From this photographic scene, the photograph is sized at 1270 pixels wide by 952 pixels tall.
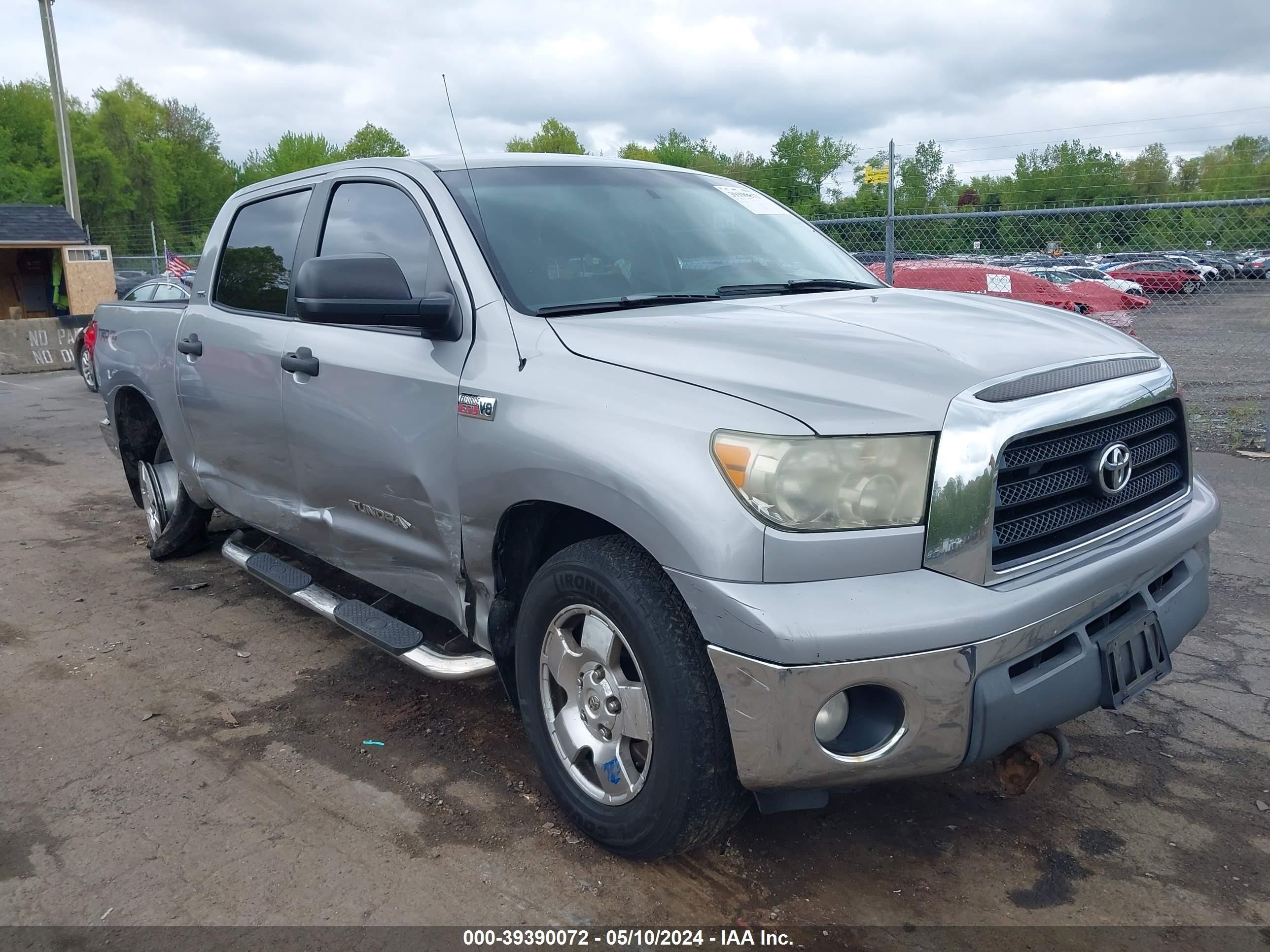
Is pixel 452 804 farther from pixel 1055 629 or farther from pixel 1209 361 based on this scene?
pixel 1209 361

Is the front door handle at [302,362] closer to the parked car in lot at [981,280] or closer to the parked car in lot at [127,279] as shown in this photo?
the parked car in lot at [981,280]

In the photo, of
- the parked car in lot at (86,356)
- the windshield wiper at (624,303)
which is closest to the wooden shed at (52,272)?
the parked car in lot at (86,356)

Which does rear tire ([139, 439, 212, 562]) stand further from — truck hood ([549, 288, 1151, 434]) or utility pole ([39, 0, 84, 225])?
utility pole ([39, 0, 84, 225])

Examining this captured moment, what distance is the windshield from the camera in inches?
123

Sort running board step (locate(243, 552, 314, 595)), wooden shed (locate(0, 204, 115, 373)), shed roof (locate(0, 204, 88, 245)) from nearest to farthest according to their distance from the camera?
running board step (locate(243, 552, 314, 595))
wooden shed (locate(0, 204, 115, 373))
shed roof (locate(0, 204, 88, 245))

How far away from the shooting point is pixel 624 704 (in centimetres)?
252

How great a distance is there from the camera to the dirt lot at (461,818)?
257 centimetres

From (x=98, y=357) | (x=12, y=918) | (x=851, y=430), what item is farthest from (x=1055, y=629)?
(x=98, y=357)

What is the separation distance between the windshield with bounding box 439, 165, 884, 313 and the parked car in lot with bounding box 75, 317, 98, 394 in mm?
11179

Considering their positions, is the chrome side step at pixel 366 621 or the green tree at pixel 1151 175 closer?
the chrome side step at pixel 366 621

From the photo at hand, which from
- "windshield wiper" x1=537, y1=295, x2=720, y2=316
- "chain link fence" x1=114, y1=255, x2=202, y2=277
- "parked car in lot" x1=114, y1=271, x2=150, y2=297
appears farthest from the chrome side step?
"chain link fence" x1=114, y1=255, x2=202, y2=277

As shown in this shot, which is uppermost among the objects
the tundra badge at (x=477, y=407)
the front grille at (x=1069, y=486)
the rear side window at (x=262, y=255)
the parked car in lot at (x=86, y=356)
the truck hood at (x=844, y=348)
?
the rear side window at (x=262, y=255)

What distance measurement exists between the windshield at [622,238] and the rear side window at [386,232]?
17 centimetres

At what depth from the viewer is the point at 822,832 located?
113 inches
